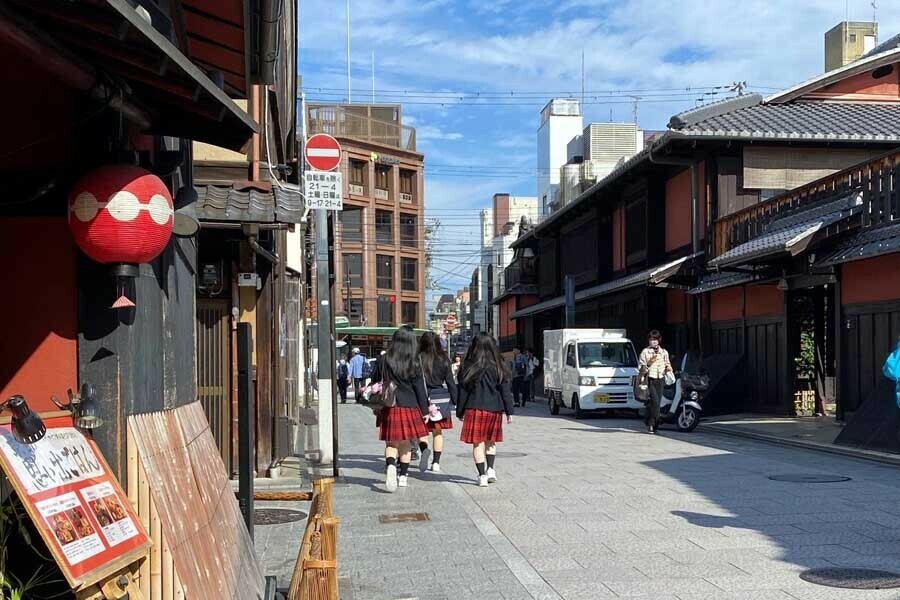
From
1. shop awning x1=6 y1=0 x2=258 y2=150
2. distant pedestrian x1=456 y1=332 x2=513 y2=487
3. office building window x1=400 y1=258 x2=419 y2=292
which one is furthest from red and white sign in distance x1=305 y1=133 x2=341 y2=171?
office building window x1=400 y1=258 x2=419 y2=292

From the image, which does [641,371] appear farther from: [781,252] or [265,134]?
[265,134]

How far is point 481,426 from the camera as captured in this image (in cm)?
1123

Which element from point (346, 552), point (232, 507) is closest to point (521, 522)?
point (346, 552)

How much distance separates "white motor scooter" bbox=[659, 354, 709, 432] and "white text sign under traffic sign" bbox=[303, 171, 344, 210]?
9.47 metres

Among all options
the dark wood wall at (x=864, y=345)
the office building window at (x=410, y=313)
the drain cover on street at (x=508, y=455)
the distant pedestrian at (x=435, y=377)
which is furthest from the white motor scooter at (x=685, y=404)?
the office building window at (x=410, y=313)

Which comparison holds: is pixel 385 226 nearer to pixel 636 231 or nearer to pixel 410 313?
pixel 410 313

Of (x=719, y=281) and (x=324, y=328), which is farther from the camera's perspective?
(x=719, y=281)

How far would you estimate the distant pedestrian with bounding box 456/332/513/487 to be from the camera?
11.3 meters

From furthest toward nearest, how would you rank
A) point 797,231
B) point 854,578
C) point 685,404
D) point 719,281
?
point 719,281 → point 685,404 → point 797,231 → point 854,578

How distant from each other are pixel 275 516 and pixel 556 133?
184 ft

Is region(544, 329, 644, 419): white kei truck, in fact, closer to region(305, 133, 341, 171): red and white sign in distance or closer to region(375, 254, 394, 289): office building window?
region(305, 133, 341, 171): red and white sign in distance

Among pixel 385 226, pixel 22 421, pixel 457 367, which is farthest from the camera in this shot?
pixel 385 226

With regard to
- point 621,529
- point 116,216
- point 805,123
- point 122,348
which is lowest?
point 621,529

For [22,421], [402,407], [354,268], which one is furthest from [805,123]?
[354,268]
